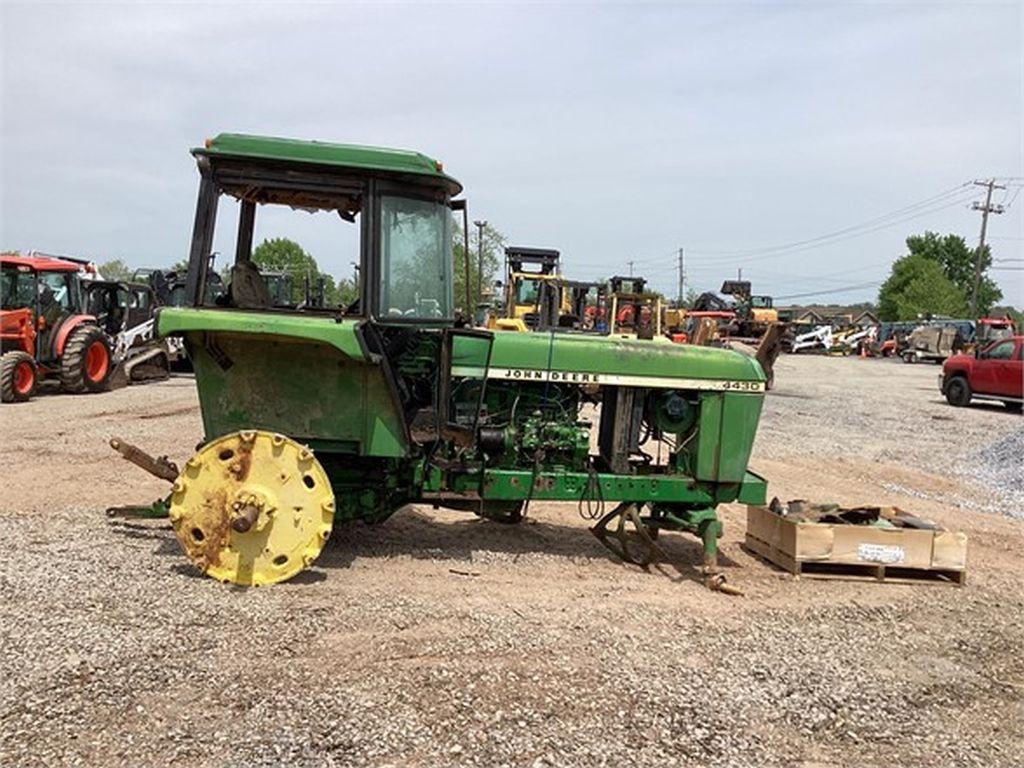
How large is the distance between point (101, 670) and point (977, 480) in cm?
1021

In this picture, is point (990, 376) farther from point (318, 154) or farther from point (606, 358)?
point (318, 154)

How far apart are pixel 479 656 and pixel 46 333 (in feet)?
44.7

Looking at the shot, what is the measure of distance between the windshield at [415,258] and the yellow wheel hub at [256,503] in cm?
Result: 104

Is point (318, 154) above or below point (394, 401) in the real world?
above

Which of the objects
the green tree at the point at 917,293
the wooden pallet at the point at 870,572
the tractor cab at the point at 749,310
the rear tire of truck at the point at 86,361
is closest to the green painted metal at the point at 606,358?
the wooden pallet at the point at 870,572

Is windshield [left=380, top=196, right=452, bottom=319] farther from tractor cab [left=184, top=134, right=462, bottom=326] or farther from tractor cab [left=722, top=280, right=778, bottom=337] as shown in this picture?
tractor cab [left=722, top=280, right=778, bottom=337]

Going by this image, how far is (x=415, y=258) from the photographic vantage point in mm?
4949

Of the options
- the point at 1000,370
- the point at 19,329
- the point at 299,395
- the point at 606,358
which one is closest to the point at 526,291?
the point at 1000,370

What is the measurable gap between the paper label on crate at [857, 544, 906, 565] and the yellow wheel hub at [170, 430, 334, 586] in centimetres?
349

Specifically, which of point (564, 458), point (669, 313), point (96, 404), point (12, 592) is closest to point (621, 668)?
point (564, 458)

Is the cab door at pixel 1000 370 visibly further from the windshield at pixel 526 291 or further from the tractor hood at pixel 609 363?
the tractor hood at pixel 609 363

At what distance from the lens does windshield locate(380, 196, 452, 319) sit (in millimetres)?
4859

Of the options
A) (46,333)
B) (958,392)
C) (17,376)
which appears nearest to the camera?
(17,376)

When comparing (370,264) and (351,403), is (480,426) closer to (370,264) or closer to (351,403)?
(351,403)
